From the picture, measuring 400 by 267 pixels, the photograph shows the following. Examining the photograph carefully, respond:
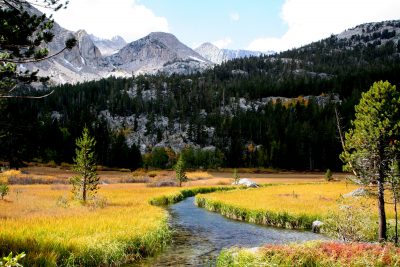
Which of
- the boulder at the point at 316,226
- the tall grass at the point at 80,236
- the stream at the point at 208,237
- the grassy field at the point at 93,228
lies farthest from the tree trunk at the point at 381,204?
the tall grass at the point at 80,236

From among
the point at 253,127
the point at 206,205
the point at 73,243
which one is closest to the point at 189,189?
the point at 206,205

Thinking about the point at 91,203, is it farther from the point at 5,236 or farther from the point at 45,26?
the point at 45,26

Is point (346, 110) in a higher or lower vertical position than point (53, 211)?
higher

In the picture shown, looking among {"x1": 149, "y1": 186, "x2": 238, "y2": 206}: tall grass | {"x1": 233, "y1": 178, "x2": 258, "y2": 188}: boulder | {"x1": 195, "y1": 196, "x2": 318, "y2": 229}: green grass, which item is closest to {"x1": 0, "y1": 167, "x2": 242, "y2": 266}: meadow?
{"x1": 195, "y1": 196, "x2": 318, "y2": 229}: green grass

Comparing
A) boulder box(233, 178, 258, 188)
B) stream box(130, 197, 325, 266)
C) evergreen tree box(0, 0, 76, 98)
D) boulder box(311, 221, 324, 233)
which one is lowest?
stream box(130, 197, 325, 266)

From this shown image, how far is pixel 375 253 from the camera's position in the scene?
56.2 feet

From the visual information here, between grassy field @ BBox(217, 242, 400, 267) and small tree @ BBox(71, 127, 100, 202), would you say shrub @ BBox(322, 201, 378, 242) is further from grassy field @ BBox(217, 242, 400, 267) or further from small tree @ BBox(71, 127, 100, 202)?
small tree @ BBox(71, 127, 100, 202)

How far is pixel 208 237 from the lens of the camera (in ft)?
91.8

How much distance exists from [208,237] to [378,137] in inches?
537

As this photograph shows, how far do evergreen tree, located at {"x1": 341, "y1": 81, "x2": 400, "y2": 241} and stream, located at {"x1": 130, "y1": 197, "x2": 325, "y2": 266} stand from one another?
675cm

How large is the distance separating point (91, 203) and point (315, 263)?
981 inches

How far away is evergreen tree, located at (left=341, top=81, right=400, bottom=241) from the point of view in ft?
79.8

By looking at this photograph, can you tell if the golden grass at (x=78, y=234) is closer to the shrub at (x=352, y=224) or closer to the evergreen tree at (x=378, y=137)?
the shrub at (x=352, y=224)

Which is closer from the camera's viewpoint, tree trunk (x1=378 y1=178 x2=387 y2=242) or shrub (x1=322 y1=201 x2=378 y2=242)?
shrub (x1=322 y1=201 x2=378 y2=242)
